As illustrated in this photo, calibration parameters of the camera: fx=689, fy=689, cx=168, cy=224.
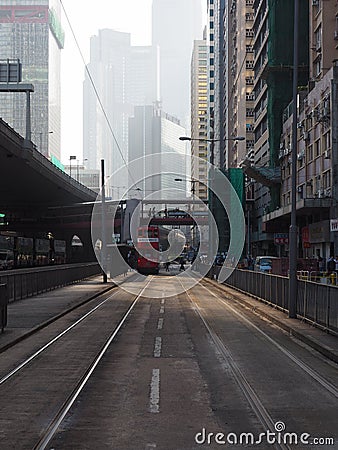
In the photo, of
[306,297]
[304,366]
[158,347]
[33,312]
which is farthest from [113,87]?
[304,366]

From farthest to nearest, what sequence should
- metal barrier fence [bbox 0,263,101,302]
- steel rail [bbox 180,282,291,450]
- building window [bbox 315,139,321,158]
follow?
building window [bbox 315,139,321,158] < metal barrier fence [bbox 0,263,101,302] < steel rail [bbox 180,282,291,450]

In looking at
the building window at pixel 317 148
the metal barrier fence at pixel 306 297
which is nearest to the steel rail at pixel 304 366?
the metal barrier fence at pixel 306 297

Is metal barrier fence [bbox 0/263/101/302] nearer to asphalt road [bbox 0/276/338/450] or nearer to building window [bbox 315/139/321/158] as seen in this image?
asphalt road [bbox 0/276/338/450]

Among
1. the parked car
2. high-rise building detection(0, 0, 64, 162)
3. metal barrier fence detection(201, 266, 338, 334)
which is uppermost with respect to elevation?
high-rise building detection(0, 0, 64, 162)

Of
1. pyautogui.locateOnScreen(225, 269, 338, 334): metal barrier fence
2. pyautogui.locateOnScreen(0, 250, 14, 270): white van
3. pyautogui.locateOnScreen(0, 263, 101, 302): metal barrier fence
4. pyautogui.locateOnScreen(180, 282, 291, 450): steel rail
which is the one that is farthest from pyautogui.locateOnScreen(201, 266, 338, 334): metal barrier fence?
pyautogui.locateOnScreen(0, 250, 14, 270): white van

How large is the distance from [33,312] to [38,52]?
141 metres

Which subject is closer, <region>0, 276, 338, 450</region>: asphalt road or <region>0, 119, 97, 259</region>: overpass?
<region>0, 276, 338, 450</region>: asphalt road

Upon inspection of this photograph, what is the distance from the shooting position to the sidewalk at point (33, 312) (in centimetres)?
1795

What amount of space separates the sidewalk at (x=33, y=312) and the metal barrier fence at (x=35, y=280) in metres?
0.40

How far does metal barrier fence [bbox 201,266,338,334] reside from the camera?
1734 centimetres

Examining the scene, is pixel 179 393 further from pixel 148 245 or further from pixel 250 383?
pixel 148 245

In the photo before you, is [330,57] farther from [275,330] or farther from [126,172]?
[275,330]

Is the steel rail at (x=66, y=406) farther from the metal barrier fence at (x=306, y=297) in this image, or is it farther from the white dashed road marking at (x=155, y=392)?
the metal barrier fence at (x=306, y=297)

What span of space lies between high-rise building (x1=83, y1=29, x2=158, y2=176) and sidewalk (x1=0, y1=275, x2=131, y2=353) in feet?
151
